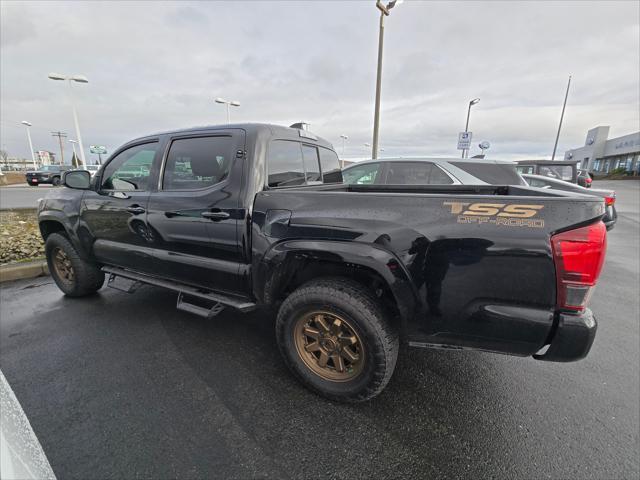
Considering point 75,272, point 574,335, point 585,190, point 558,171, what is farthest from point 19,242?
point 558,171

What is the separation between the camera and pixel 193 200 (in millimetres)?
2615

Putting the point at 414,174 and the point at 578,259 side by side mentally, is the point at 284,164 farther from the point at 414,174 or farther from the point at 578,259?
the point at 414,174

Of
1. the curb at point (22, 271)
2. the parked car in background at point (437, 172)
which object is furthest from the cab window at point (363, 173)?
the curb at point (22, 271)

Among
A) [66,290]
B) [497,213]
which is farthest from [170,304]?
[497,213]

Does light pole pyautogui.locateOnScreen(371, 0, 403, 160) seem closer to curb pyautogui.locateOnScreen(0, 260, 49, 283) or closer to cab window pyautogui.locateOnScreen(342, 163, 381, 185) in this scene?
cab window pyautogui.locateOnScreen(342, 163, 381, 185)

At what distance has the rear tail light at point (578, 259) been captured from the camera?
58.9 inches

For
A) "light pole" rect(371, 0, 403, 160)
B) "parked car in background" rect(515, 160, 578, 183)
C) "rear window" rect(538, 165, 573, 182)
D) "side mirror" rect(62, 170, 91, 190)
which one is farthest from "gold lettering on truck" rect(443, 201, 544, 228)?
"rear window" rect(538, 165, 573, 182)

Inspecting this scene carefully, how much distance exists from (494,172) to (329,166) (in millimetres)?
3402

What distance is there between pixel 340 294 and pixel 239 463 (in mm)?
1125

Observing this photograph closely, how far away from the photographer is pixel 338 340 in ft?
7.14

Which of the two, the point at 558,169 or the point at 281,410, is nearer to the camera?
the point at 281,410

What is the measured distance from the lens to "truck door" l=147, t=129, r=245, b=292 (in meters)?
2.47

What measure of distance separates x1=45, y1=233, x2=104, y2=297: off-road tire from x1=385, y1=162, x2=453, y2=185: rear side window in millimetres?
4756

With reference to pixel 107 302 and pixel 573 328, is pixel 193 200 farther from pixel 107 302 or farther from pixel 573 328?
pixel 573 328
